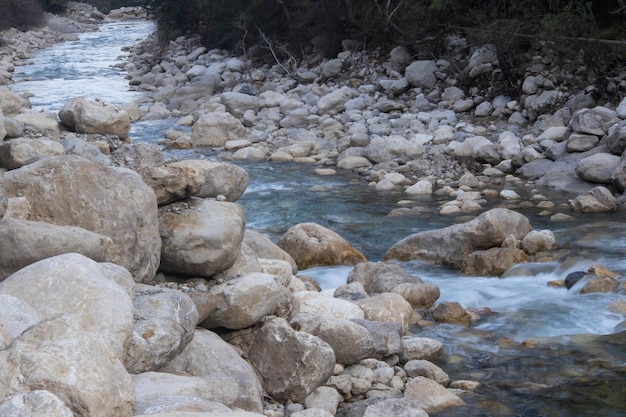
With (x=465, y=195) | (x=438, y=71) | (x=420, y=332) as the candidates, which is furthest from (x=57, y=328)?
(x=438, y=71)

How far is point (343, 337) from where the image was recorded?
5.37 m

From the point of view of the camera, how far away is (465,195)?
10.8 metres

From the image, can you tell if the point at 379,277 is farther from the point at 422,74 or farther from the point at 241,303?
the point at 422,74

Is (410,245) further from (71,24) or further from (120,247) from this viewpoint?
(71,24)

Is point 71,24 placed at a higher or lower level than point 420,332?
lower

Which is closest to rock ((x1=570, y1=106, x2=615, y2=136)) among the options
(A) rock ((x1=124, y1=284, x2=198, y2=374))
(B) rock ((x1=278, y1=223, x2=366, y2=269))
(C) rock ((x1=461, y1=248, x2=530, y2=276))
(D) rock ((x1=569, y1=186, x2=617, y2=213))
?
(D) rock ((x1=569, y1=186, x2=617, y2=213))

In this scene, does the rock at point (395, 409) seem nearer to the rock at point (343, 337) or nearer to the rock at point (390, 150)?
the rock at point (343, 337)

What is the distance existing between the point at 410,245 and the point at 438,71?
31.8ft

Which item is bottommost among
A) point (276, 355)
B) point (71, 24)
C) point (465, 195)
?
point (71, 24)

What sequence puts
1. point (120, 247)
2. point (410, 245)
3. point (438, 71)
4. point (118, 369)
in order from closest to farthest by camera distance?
point (118, 369)
point (120, 247)
point (410, 245)
point (438, 71)

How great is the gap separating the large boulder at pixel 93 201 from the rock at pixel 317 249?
3.04 m

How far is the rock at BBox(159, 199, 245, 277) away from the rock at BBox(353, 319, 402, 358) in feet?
3.62

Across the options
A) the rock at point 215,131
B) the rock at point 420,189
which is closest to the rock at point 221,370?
the rock at point 420,189

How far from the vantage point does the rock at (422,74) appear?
17.2 meters
